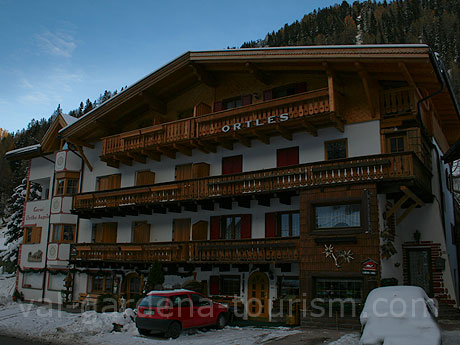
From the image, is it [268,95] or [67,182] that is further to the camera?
[67,182]

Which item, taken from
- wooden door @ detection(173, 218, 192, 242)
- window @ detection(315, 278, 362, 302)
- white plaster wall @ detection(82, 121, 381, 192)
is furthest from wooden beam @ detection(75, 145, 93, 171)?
window @ detection(315, 278, 362, 302)

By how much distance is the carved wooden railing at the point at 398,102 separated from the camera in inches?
782

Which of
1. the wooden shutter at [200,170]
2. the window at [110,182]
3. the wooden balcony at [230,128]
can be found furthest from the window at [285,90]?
the window at [110,182]

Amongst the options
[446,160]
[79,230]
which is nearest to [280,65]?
[446,160]

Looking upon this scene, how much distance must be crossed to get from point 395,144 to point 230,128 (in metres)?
7.95

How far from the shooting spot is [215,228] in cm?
2447

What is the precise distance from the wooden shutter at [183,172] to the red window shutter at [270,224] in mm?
5787

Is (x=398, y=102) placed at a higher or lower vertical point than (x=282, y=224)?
higher

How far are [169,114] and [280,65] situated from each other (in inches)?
350

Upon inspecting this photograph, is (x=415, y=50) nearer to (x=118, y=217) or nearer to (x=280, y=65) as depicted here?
(x=280, y=65)

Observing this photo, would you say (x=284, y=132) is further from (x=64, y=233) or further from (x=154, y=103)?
(x=64, y=233)

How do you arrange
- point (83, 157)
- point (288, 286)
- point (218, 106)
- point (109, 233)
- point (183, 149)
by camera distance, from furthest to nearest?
point (83, 157) → point (109, 233) → point (218, 106) → point (183, 149) → point (288, 286)

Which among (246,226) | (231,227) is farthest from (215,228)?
(246,226)

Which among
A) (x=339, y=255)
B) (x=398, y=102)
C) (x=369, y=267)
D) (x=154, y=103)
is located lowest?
(x=369, y=267)
